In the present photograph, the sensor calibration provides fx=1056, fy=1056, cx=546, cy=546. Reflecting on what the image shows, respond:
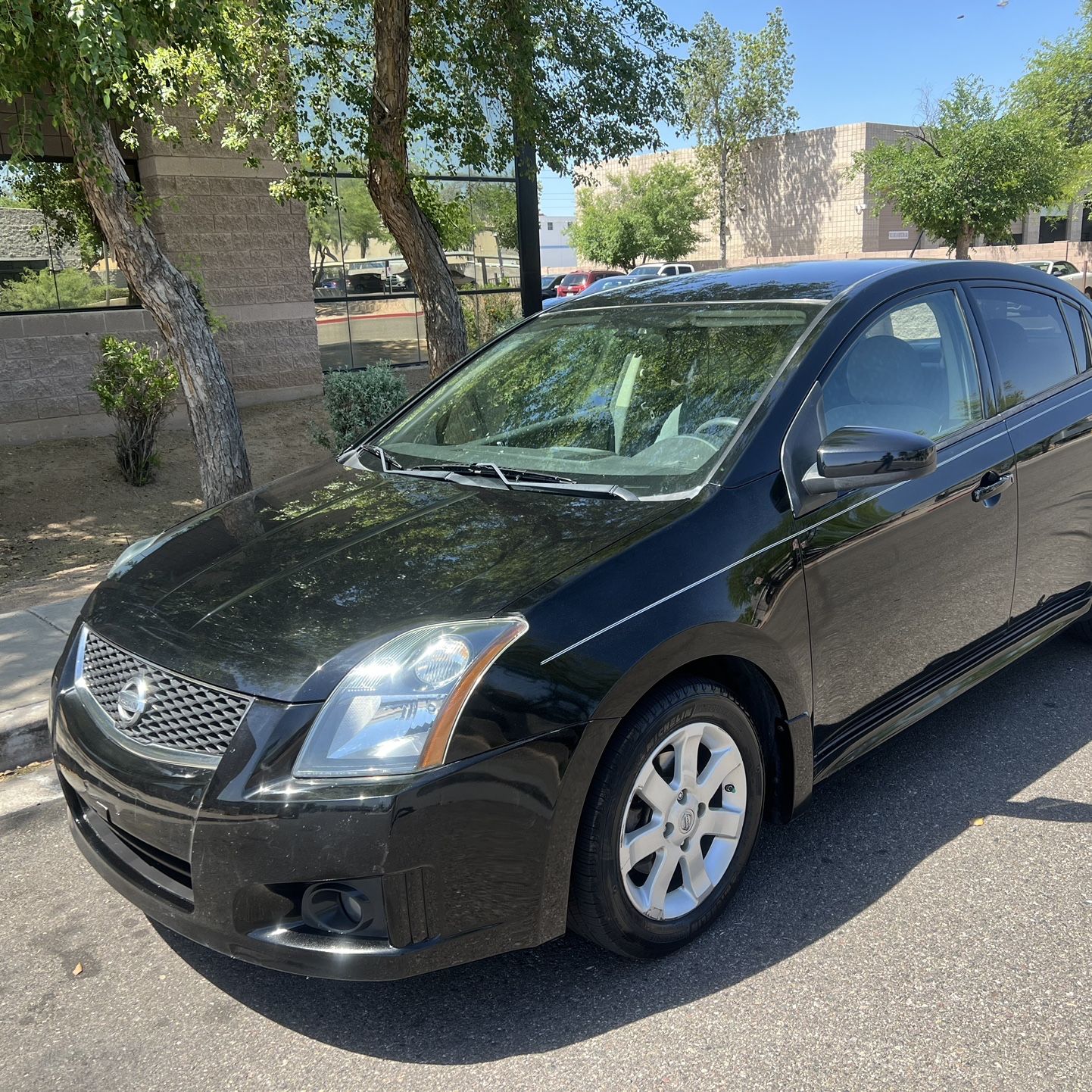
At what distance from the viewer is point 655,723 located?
264cm

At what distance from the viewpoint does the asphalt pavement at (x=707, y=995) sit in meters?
2.46

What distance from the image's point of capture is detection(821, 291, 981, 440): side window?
338 cm

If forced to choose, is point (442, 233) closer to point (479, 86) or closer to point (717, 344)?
point (479, 86)

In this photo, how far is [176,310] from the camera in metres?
7.24

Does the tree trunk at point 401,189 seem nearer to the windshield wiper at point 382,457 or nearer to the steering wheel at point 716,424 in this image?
the windshield wiper at point 382,457

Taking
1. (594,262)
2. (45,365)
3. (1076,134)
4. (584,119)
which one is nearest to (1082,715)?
(584,119)

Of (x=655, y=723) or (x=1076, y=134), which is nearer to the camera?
(x=655, y=723)

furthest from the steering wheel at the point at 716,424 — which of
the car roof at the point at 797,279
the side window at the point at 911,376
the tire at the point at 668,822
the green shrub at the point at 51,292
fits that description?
the green shrub at the point at 51,292

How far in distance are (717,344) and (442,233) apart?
10.3 m

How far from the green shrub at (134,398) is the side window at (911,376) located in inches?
297

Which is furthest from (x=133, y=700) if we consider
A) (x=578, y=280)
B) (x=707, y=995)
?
(x=578, y=280)

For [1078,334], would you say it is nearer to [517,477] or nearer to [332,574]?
[517,477]

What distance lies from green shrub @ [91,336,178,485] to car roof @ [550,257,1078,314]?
6592mm

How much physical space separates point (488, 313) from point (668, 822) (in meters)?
12.7
